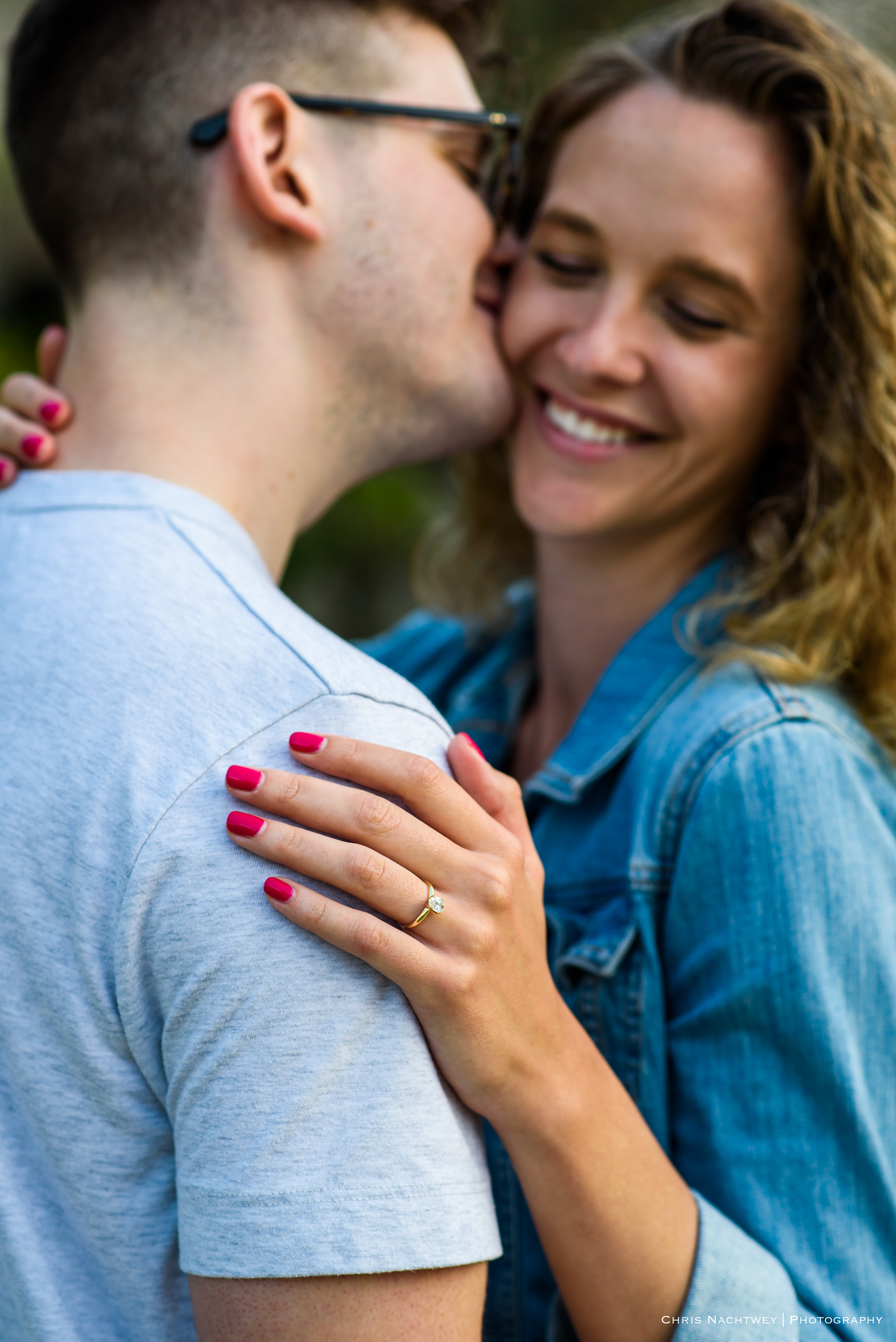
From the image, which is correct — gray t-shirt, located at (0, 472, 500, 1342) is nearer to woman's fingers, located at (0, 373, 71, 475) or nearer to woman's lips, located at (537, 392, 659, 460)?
woman's fingers, located at (0, 373, 71, 475)

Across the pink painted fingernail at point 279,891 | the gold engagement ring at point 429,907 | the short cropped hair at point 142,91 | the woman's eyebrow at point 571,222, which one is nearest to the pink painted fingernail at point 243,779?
the pink painted fingernail at point 279,891

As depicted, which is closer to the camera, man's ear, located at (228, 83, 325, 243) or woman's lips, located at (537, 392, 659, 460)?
man's ear, located at (228, 83, 325, 243)

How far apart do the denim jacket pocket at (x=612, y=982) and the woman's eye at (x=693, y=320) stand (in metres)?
1.14

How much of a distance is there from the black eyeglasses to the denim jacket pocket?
1.46m

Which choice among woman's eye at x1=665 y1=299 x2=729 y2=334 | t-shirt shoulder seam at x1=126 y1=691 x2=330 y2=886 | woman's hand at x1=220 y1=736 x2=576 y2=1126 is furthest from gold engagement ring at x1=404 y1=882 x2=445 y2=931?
woman's eye at x1=665 y1=299 x2=729 y2=334

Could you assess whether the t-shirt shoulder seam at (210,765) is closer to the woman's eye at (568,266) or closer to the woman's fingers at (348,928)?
the woman's fingers at (348,928)

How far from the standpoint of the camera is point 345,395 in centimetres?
213

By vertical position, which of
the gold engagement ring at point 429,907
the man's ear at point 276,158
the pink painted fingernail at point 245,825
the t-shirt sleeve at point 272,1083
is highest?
the man's ear at point 276,158

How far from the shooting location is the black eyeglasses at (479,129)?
1.90 meters

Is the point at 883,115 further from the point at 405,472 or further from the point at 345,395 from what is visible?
the point at 405,472

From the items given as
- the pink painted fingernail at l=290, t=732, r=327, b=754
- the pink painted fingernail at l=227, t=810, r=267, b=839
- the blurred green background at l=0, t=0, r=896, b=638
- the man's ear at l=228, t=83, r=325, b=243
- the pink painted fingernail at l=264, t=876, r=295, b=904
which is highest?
the man's ear at l=228, t=83, r=325, b=243

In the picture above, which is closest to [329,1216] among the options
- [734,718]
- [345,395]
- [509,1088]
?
[509,1088]

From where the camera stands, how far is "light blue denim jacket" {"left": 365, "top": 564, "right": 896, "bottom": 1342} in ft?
5.50

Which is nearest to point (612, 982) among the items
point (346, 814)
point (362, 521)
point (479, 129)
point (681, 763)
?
point (681, 763)
